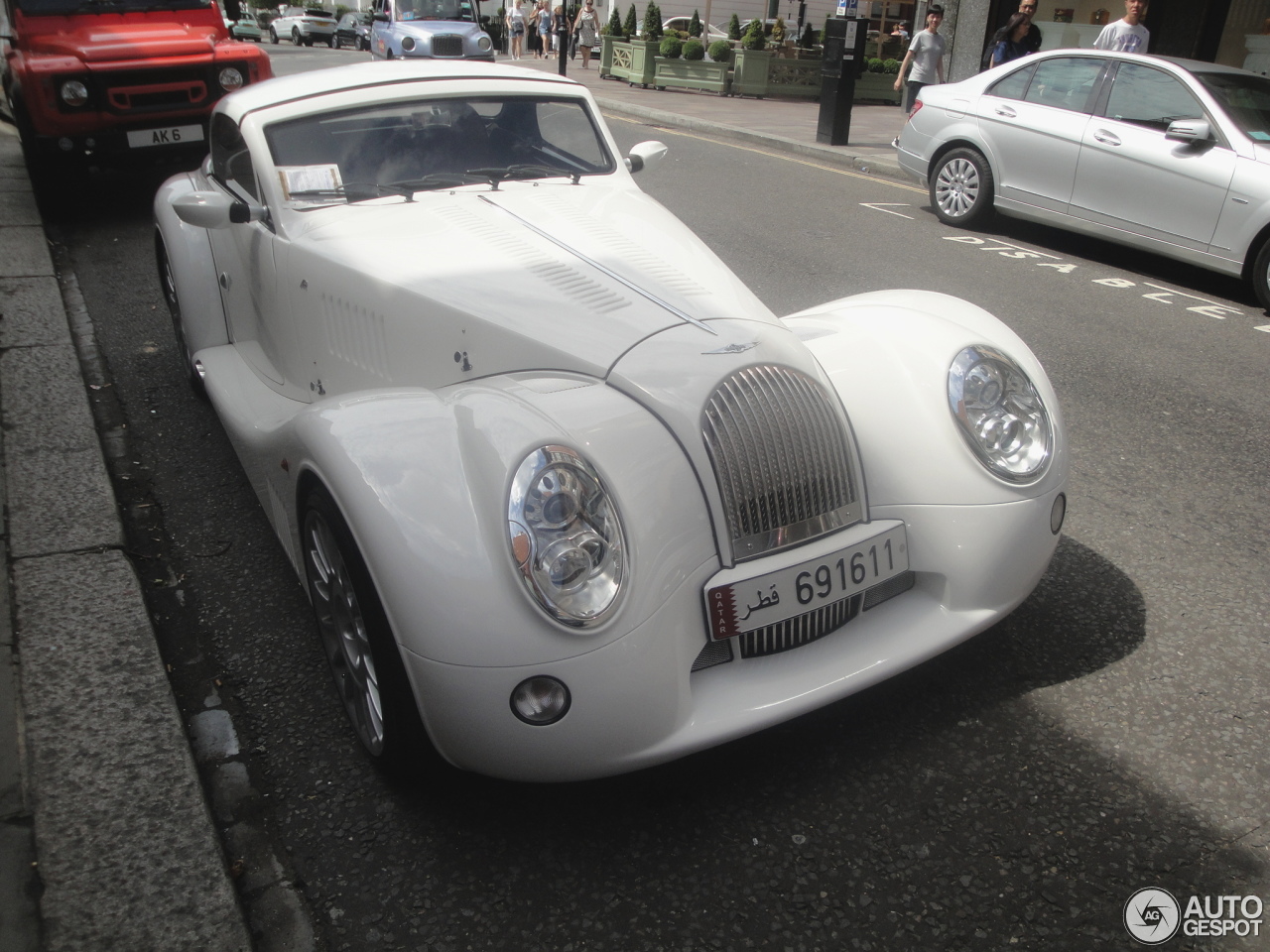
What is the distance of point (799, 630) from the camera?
232 cm

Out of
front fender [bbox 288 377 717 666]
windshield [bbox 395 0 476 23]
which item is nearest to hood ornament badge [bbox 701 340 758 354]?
front fender [bbox 288 377 717 666]

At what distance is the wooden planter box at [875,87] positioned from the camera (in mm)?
21047

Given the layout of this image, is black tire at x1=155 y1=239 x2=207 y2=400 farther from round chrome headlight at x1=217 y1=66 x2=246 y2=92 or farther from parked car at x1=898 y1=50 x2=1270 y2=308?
parked car at x1=898 y1=50 x2=1270 y2=308

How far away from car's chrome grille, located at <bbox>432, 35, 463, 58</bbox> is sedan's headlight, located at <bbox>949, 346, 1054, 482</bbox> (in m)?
17.8

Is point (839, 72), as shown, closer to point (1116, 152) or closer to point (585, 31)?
point (1116, 152)

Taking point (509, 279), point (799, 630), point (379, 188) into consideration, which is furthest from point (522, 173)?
point (799, 630)

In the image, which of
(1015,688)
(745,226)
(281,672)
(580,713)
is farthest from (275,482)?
(745,226)

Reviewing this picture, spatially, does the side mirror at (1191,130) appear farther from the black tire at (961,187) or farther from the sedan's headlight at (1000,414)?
the sedan's headlight at (1000,414)

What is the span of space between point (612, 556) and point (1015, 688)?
1.29 m

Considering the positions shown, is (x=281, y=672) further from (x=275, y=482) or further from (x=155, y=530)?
(x=155, y=530)

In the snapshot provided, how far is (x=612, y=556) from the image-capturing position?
6.88 feet

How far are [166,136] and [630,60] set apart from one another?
16.0 m

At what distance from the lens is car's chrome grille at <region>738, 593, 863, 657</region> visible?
2.28 m

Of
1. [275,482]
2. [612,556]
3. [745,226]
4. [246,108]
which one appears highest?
[246,108]
